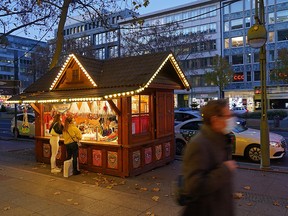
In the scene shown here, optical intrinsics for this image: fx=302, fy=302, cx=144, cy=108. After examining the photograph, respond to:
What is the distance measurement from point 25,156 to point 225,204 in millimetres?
10721

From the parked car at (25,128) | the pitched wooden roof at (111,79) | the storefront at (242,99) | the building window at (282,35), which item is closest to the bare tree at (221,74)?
the storefront at (242,99)

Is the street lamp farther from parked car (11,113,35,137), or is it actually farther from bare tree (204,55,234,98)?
bare tree (204,55,234,98)

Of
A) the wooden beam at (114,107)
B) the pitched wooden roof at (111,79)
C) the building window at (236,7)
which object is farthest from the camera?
the building window at (236,7)

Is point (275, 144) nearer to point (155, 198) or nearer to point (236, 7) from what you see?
point (155, 198)

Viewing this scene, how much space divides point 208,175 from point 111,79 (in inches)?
267

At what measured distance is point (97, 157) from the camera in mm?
8742

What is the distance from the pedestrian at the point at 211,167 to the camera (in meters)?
2.52

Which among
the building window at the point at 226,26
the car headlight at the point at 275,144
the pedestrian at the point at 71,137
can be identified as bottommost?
the car headlight at the point at 275,144

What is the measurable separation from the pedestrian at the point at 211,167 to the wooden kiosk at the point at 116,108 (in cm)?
488

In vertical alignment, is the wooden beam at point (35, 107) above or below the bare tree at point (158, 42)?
below

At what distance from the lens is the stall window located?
28.1 feet

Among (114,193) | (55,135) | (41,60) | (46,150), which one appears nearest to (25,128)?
(46,150)

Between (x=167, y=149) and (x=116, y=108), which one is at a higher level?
(x=116, y=108)

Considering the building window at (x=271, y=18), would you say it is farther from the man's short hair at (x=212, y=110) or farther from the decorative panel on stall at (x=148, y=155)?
the man's short hair at (x=212, y=110)
